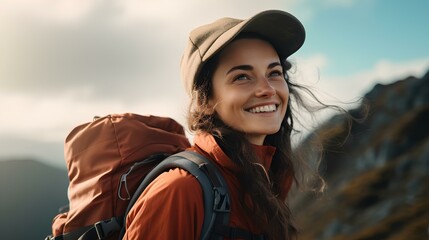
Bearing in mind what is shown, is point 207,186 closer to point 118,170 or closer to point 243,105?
point 118,170

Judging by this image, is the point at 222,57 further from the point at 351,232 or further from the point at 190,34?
the point at 351,232

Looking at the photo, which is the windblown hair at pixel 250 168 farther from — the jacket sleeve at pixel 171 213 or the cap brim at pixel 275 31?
the jacket sleeve at pixel 171 213

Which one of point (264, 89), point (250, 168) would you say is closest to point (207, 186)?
point (250, 168)

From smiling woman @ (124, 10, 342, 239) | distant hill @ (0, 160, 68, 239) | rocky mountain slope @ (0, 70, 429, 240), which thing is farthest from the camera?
distant hill @ (0, 160, 68, 239)

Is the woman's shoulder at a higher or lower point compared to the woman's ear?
lower

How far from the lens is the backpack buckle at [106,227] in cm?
296

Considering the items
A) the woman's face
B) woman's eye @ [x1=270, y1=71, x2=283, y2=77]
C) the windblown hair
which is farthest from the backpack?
woman's eye @ [x1=270, y1=71, x2=283, y2=77]

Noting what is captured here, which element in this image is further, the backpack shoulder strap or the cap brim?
the cap brim

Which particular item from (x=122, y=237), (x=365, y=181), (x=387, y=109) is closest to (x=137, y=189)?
(x=122, y=237)

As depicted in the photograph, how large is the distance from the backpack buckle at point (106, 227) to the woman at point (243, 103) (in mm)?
160

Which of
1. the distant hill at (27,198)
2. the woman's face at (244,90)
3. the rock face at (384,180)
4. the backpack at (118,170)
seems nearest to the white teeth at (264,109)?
the woman's face at (244,90)

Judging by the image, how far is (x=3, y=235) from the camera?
161m

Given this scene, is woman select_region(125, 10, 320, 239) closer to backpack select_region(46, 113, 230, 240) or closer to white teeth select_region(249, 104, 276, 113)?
white teeth select_region(249, 104, 276, 113)

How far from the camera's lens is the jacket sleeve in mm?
2672
